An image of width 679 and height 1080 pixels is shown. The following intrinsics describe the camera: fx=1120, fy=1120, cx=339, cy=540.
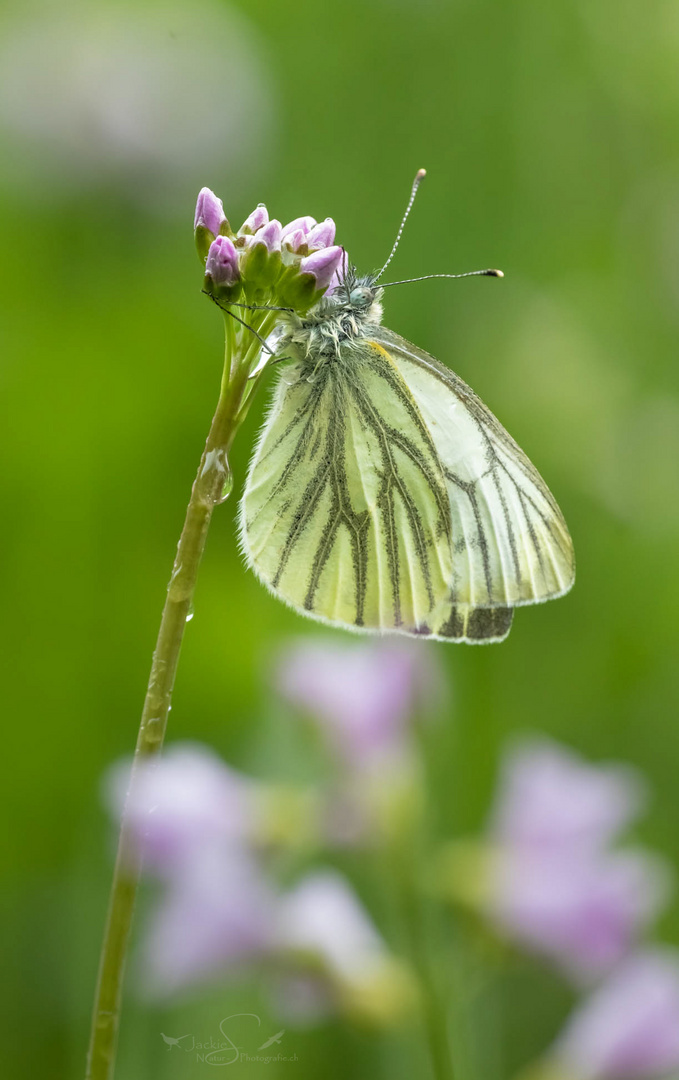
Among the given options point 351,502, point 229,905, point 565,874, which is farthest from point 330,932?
point 351,502

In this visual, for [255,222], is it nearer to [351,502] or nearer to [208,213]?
[208,213]

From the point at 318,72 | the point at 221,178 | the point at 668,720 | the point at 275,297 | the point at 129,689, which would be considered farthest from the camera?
the point at 318,72

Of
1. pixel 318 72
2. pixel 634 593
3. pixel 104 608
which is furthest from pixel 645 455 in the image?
pixel 318 72

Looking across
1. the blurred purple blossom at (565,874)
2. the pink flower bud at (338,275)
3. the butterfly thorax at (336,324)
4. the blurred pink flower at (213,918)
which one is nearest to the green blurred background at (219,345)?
the blurred pink flower at (213,918)

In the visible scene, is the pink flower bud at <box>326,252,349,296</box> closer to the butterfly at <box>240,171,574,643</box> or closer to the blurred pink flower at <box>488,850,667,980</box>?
the butterfly at <box>240,171,574,643</box>

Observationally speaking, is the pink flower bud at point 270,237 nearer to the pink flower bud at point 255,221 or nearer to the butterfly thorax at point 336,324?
the pink flower bud at point 255,221

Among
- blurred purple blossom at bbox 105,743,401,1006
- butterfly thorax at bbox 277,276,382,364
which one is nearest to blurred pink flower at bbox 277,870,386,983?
blurred purple blossom at bbox 105,743,401,1006

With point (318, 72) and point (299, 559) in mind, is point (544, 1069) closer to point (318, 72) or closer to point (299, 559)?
point (299, 559)
